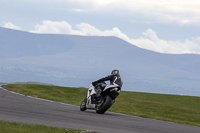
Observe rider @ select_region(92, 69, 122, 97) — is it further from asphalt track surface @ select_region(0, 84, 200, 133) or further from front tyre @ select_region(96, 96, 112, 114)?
asphalt track surface @ select_region(0, 84, 200, 133)

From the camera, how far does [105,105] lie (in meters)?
15.7

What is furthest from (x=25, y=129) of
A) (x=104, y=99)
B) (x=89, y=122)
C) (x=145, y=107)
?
(x=145, y=107)

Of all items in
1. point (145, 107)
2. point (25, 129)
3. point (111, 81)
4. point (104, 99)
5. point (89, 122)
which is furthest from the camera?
point (145, 107)

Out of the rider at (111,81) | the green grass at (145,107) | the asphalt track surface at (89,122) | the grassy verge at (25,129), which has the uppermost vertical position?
the rider at (111,81)

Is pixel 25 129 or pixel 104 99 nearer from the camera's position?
pixel 25 129

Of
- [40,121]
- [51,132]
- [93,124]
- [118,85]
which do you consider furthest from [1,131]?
[118,85]

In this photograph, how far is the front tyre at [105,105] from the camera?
15.7m

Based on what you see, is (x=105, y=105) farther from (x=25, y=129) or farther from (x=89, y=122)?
(x=25, y=129)

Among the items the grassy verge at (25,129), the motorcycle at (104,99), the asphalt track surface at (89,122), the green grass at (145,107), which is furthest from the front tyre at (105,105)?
the grassy verge at (25,129)

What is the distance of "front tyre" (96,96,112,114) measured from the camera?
618 inches

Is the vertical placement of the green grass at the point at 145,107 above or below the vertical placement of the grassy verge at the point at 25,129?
above

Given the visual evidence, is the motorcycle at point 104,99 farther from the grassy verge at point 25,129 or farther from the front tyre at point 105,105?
the grassy verge at point 25,129

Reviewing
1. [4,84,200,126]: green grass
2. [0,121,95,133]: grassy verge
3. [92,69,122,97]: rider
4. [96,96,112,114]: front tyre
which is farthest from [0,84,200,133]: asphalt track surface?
[4,84,200,126]: green grass

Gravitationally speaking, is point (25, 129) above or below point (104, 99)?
below
